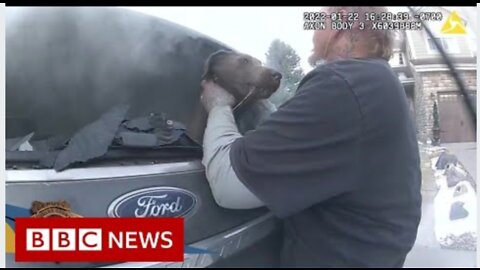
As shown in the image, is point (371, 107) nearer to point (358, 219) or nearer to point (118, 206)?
point (358, 219)

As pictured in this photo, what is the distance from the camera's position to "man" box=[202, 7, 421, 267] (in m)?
1.68

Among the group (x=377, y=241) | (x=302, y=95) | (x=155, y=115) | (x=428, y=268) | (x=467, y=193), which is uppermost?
(x=302, y=95)

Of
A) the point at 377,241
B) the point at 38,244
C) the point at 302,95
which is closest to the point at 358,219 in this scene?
the point at 377,241

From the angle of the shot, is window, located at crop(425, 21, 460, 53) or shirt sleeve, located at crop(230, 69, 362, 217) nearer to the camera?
shirt sleeve, located at crop(230, 69, 362, 217)

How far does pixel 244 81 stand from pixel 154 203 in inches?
20.5

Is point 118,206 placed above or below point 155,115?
below

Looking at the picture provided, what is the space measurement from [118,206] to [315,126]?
0.69 m

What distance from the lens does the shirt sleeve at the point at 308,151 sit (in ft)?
5.48

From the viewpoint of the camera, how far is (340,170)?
168 centimetres

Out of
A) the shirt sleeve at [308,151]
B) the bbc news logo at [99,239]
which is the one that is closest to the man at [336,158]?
the shirt sleeve at [308,151]

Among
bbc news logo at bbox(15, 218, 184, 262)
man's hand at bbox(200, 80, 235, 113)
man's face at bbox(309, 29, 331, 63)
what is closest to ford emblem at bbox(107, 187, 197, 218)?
bbc news logo at bbox(15, 218, 184, 262)

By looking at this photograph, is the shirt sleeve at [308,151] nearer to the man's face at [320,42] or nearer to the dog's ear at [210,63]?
the man's face at [320,42]

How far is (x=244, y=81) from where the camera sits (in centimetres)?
182

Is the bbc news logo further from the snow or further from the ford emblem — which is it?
the snow
